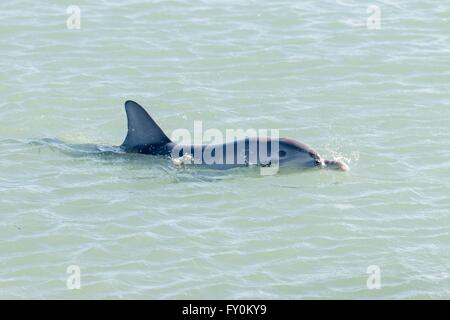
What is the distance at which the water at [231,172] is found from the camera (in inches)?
553

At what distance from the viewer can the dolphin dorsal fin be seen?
56.4 feet

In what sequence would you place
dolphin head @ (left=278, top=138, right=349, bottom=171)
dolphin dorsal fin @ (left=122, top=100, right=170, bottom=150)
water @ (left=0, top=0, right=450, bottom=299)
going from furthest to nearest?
1. dolphin dorsal fin @ (left=122, top=100, right=170, bottom=150)
2. dolphin head @ (left=278, top=138, right=349, bottom=171)
3. water @ (left=0, top=0, right=450, bottom=299)

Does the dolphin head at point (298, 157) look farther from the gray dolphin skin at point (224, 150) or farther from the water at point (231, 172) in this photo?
the water at point (231, 172)

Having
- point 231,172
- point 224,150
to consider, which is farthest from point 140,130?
point 231,172

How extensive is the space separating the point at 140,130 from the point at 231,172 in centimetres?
156

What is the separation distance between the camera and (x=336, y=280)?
13.8 m

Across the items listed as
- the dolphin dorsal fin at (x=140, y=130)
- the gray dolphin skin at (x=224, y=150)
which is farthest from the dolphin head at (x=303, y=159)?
the dolphin dorsal fin at (x=140, y=130)

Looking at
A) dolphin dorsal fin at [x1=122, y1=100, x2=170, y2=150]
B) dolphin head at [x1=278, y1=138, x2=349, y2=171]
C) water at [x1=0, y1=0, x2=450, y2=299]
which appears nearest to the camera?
water at [x1=0, y1=0, x2=450, y2=299]

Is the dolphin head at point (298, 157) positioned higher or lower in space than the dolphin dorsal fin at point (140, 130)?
lower

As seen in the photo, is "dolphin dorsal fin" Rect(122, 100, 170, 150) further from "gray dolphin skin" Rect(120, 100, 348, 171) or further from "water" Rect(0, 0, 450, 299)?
"water" Rect(0, 0, 450, 299)

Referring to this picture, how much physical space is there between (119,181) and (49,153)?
5.48 ft

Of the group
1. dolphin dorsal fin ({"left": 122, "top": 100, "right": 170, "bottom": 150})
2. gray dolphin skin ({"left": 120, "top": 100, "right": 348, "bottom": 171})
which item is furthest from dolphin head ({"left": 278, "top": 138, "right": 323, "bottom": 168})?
dolphin dorsal fin ({"left": 122, "top": 100, "right": 170, "bottom": 150})

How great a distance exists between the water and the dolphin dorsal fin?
326mm

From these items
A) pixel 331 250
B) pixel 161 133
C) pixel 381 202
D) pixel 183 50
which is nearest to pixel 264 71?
pixel 183 50
